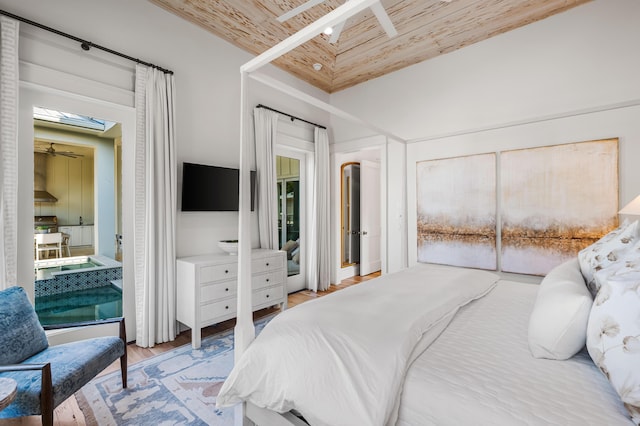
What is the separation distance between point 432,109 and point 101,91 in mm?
3549

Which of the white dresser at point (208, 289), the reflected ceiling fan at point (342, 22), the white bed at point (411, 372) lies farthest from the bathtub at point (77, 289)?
the reflected ceiling fan at point (342, 22)

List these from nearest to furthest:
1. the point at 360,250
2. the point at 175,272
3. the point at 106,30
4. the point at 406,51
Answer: the point at 106,30, the point at 175,272, the point at 406,51, the point at 360,250

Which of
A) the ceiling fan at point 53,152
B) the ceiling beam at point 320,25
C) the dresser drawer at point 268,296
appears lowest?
the dresser drawer at point 268,296

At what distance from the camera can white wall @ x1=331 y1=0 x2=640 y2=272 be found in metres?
2.71

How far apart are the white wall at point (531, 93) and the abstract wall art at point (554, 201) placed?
105mm

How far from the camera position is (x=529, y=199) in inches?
123

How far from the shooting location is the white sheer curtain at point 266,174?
3805mm

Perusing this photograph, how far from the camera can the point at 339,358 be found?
116cm

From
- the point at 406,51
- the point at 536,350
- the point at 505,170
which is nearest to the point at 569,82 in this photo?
the point at 505,170

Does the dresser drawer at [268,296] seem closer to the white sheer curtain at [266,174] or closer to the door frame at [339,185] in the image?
the white sheer curtain at [266,174]

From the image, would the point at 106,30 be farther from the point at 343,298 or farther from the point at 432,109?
the point at 432,109

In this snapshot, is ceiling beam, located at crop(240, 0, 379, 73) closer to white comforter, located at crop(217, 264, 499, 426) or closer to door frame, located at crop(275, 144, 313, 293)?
white comforter, located at crop(217, 264, 499, 426)

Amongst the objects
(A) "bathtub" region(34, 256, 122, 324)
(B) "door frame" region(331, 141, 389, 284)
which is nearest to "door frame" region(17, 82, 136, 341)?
(A) "bathtub" region(34, 256, 122, 324)

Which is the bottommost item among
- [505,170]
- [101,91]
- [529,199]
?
[529,199]
